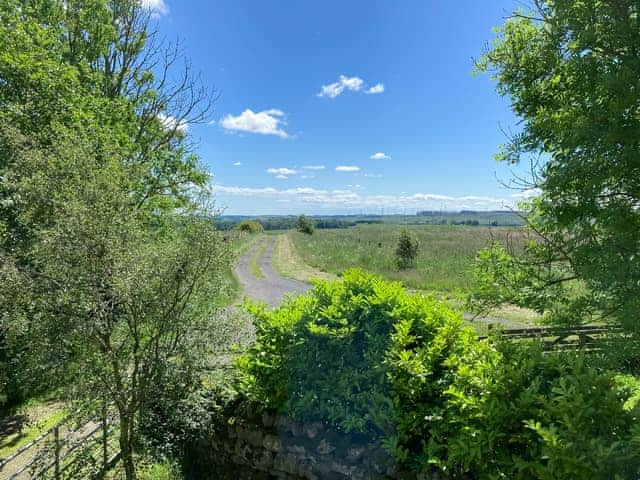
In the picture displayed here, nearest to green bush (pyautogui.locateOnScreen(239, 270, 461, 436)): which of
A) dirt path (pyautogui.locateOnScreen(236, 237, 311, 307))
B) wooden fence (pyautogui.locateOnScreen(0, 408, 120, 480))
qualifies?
wooden fence (pyautogui.locateOnScreen(0, 408, 120, 480))

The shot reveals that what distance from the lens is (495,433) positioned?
92.2 inches

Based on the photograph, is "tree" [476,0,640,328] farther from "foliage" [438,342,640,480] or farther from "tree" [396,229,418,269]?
"tree" [396,229,418,269]

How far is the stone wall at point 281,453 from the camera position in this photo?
10.2 feet

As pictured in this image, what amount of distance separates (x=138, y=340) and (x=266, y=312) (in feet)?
5.29

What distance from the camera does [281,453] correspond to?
12.0 ft

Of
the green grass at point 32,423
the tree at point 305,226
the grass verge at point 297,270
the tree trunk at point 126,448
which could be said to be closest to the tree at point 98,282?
the tree trunk at point 126,448

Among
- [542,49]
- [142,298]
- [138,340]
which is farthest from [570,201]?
[138,340]

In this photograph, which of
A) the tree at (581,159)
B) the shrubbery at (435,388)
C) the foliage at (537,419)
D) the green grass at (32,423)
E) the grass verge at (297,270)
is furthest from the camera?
the grass verge at (297,270)

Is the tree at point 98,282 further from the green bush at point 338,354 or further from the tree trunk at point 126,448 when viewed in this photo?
the green bush at point 338,354

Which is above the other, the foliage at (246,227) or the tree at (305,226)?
the foliage at (246,227)

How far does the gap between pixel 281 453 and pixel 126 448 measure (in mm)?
2110

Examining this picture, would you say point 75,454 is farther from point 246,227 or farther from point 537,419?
point 537,419

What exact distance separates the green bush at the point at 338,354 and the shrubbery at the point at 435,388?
1 cm

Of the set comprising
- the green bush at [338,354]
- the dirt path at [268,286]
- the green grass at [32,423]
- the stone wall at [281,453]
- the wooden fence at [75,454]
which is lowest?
the green grass at [32,423]
